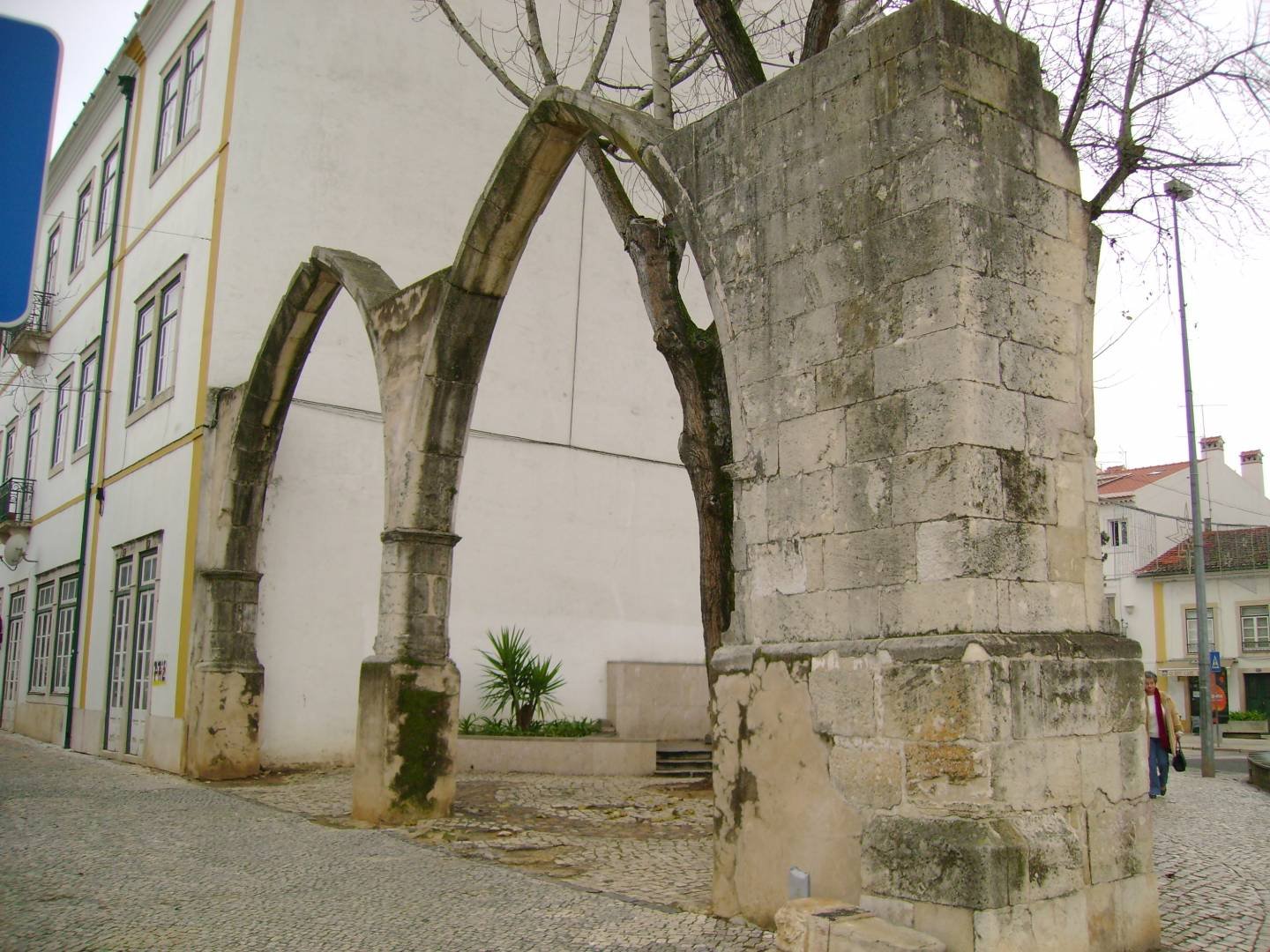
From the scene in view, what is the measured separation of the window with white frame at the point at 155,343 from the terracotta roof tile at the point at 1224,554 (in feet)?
84.6

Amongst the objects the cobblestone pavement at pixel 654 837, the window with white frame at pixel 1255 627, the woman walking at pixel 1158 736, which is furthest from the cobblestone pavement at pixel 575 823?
the window with white frame at pixel 1255 627

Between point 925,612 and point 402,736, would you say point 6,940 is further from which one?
point 925,612

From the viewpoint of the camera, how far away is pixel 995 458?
4508 mm

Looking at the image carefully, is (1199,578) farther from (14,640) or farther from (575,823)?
(14,640)

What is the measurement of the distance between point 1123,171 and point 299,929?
7.71 metres

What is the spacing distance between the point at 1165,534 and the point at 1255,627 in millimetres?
4097

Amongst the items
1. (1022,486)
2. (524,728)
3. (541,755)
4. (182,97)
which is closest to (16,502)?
(182,97)

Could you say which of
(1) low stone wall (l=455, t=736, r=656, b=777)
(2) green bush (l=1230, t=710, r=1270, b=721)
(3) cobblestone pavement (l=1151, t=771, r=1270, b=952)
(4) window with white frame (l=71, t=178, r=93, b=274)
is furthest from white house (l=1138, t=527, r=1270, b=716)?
(4) window with white frame (l=71, t=178, r=93, b=274)

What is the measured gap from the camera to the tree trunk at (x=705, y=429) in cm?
793

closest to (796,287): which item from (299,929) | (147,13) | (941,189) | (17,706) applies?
(941,189)

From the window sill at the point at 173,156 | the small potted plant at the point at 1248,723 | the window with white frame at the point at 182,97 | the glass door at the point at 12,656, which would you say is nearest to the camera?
the window sill at the point at 173,156

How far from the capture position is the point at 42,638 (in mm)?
17547

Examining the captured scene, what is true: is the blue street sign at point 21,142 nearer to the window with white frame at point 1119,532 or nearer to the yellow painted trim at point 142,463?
the yellow painted trim at point 142,463

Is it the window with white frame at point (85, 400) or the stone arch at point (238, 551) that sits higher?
the window with white frame at point (85, 400)
